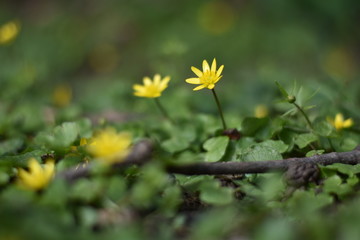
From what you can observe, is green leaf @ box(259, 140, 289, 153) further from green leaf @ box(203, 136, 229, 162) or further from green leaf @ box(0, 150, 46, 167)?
green leaf @ box(0, 150, 46, 167)

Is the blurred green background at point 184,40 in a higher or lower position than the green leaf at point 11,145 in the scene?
higher

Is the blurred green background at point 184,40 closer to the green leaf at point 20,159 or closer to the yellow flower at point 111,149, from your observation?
the green leaf at point 20,159

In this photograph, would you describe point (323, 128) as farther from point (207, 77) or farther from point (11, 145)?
point (11, 145)

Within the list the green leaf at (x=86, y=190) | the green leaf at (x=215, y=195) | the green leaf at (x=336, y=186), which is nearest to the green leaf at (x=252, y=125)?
the green leaf at (x=336, y=186)

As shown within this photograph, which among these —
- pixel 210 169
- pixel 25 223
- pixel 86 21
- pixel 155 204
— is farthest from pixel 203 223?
pixel 86 21

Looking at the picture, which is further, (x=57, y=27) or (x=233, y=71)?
(x=57, y=27)

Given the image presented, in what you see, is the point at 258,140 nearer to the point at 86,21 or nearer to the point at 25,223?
the point at 25,223
